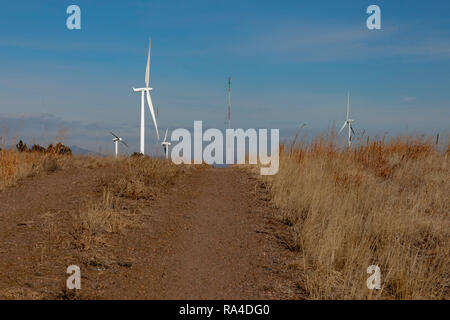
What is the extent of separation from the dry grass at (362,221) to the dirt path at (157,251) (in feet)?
1.96

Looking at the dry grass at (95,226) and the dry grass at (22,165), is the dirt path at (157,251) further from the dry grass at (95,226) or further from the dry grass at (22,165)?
the dry grass at (22,165)

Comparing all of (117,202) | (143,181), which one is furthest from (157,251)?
(143,181)

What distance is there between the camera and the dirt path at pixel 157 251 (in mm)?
6219

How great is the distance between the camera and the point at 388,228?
8516 millimetres

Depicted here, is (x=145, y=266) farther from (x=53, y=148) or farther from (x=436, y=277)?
(x=53, y=148)

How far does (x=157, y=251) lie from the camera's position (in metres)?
7.85

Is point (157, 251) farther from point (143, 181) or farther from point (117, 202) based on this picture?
point (143, 181)

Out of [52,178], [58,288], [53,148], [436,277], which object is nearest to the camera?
[58,288]

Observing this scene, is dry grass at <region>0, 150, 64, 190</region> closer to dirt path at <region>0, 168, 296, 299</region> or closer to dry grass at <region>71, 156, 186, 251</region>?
dry grass at <region>71, 156, 186, 251</region>

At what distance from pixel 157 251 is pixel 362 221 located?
4.75 metres

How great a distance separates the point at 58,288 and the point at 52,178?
1009cm

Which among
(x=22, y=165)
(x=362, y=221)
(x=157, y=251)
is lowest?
(x=157, y=251)

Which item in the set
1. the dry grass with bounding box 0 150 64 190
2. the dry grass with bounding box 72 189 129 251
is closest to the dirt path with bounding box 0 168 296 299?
the dry grass with bounding box 72 189 129 251
